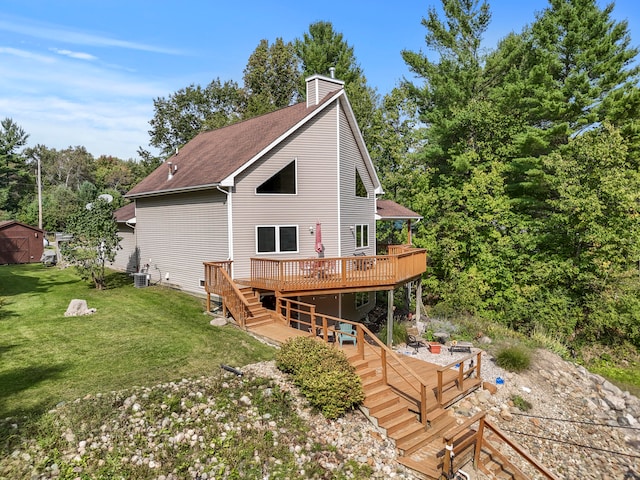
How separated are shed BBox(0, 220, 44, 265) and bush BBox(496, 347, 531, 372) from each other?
30.9 metres

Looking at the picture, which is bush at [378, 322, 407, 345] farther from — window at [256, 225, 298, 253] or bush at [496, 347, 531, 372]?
window at [256, 225, 298, 253]

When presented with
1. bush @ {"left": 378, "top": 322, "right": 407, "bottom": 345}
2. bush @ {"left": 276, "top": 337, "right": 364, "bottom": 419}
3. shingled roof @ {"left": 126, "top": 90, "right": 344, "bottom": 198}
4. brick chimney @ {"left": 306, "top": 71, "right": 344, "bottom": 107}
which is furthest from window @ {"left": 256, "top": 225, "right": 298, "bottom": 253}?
bush @ {"left": 276, "top": 337, "right": 364, "bottom": 419}

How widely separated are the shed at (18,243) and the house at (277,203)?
1458 centimetres

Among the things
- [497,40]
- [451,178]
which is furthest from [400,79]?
[451,178]

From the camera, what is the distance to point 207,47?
20969 millimetres

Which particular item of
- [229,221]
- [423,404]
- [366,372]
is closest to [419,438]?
[423,404]

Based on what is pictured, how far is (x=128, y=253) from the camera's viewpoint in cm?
2238

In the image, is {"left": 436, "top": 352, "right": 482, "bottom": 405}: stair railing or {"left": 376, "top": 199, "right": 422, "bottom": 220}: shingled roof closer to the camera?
{"left": 436, "top": 352, "right": 482, "bottom": 405}: stair railing

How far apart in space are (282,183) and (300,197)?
3.08ft

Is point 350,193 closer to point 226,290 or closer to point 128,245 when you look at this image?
point 226,290

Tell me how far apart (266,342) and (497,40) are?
26443 millimetres

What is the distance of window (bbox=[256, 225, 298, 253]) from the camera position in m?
15.4

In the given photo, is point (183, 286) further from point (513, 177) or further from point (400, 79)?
point (400, 79)

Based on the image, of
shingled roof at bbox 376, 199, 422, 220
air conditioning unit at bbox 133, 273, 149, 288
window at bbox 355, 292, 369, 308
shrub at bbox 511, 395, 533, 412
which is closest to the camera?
shrub at bbox 511, 395, 533, 412
